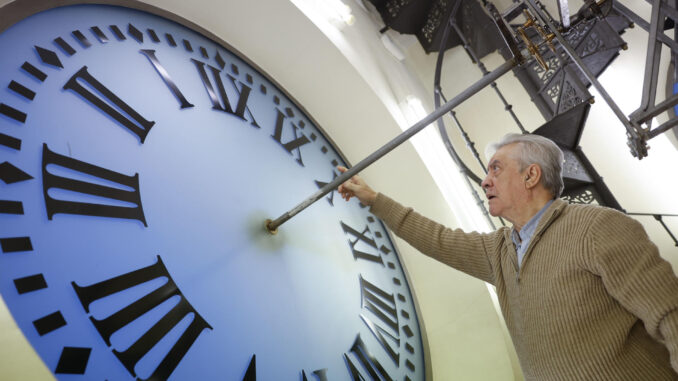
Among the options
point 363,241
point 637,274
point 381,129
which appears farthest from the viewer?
point 381,129

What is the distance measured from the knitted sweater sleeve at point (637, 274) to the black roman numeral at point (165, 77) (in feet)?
4.20

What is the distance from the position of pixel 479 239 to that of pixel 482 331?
0.81 meters

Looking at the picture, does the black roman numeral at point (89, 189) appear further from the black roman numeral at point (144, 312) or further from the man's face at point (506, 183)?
the man's face at point (506, 183)

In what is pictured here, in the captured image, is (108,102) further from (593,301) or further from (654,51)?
(654,51)

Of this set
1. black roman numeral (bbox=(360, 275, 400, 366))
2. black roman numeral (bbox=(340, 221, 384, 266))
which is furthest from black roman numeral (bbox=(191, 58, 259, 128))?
black roman numeral (bbox=(360, 275, 400, 366))

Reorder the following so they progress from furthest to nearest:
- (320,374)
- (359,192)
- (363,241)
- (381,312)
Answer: (363,241), (381,312), (359,192), (320,374)

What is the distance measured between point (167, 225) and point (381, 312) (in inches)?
40.0

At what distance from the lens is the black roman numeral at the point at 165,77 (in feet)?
4.30

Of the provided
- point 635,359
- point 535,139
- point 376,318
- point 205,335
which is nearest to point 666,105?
point 535,139

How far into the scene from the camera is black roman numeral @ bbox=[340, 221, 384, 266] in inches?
70.9

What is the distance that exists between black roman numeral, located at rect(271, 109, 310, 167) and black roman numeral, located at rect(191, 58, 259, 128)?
4.8 inches

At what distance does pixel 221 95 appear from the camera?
153cm

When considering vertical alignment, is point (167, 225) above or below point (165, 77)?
below

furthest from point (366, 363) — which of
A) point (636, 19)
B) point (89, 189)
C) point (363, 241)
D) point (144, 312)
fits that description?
point (636, 19)
